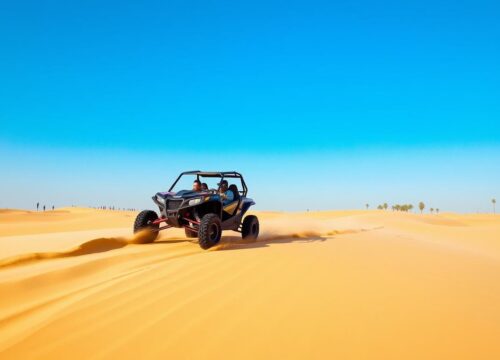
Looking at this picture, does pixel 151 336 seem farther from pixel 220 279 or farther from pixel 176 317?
pixel 220 279

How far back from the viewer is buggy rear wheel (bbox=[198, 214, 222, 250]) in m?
6.85

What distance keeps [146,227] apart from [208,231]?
1905 mm

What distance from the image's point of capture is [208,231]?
698 cm

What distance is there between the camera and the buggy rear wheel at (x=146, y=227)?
7.89 meters

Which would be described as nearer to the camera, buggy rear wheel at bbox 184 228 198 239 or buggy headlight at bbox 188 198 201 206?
buggy headlight at bbox 188 198 201 206

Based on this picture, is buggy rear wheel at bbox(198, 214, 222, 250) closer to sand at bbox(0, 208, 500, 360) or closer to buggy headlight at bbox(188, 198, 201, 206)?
buggy headlight at bbox(188, 198, 201, 206)

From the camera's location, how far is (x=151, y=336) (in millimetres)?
2535

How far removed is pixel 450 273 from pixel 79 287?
4976 millimetres

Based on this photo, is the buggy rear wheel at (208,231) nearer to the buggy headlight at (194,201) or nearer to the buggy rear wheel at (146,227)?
the buggy headlight at (194,201)

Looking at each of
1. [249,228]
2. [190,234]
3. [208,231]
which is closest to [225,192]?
[249,228]

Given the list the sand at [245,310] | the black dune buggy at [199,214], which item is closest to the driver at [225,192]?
the black dune buggy at [199,214]

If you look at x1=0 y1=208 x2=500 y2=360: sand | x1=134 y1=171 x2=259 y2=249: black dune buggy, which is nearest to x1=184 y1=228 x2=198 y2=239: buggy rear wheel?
x1=134 y1=171 x2=259 y2=249: black dune buggy

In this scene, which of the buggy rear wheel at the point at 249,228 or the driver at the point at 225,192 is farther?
the buggy rear wheel at the point at 249,228

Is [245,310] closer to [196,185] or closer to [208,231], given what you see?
[208,231]
